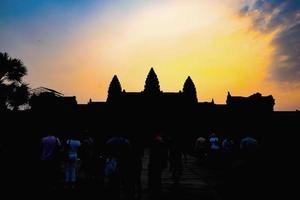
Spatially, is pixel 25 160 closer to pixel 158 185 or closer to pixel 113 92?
pixel 158 185

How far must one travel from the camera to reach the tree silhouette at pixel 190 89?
220 ft

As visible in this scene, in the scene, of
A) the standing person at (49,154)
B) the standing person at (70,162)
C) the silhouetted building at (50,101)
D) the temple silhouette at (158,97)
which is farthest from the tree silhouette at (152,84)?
the standing person at (49,154)

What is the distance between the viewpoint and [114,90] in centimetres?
6781

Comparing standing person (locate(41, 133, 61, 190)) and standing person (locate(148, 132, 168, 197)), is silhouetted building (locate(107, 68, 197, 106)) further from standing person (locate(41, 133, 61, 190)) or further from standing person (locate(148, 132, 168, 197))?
standing person (locate(148, 132, 168, 197))

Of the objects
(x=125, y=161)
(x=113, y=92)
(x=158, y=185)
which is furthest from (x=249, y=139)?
(x=113, y=92)

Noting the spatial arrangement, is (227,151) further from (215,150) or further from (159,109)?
(159,109)

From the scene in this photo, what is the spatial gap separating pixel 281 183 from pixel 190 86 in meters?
62.0

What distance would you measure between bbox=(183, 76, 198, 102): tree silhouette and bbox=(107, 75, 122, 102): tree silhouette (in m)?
15.9

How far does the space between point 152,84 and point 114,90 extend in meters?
9.32

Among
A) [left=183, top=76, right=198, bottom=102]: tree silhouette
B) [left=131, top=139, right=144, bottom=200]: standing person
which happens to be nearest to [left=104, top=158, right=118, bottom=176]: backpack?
[left=131, top=139, right=144, bottom=200]: standing person

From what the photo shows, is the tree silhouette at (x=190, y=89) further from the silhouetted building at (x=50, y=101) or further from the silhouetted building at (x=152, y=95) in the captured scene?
the silhouetted building at (x=50, y=101)

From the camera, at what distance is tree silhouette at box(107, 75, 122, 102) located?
66137 millimetres

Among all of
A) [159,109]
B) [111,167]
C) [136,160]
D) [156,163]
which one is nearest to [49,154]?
[111,167]

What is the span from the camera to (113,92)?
67.5 m
